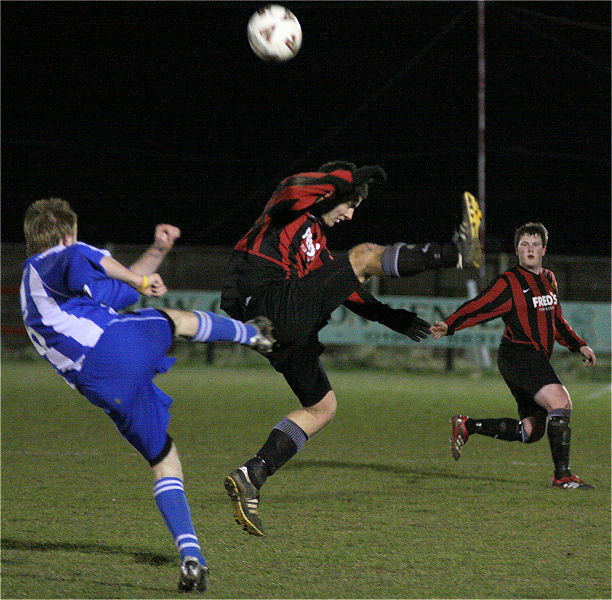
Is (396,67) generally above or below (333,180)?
above

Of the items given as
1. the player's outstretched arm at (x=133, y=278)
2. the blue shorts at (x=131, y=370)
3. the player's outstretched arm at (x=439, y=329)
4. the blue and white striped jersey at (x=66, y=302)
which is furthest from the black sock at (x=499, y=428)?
the blue and white striped jersey at (x=66, y=302)

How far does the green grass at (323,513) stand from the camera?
4.90m

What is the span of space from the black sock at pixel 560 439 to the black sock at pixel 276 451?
2.55m

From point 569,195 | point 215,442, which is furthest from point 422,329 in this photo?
point 569,195

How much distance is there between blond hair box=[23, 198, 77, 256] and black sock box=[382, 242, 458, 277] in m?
1.64

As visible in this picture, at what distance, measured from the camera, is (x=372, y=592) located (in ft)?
15.4

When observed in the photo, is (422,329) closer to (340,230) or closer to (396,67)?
(340,230)

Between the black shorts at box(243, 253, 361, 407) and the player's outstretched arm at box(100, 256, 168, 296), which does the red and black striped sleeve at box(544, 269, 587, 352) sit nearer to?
the black shorts at box(243, 253, 361, 407)

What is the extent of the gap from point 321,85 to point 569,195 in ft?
22.6

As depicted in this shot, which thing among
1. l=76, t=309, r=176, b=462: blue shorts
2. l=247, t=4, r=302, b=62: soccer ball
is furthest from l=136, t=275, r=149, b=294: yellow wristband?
l=247, t=4, r=302, b=62: soccer ball

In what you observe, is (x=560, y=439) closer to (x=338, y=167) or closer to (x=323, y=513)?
(x=323, y=513)

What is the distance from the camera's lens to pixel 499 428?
25.1ft

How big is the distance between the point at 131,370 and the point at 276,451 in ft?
4.41

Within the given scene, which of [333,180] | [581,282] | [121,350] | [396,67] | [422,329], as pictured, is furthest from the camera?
[396,67]
